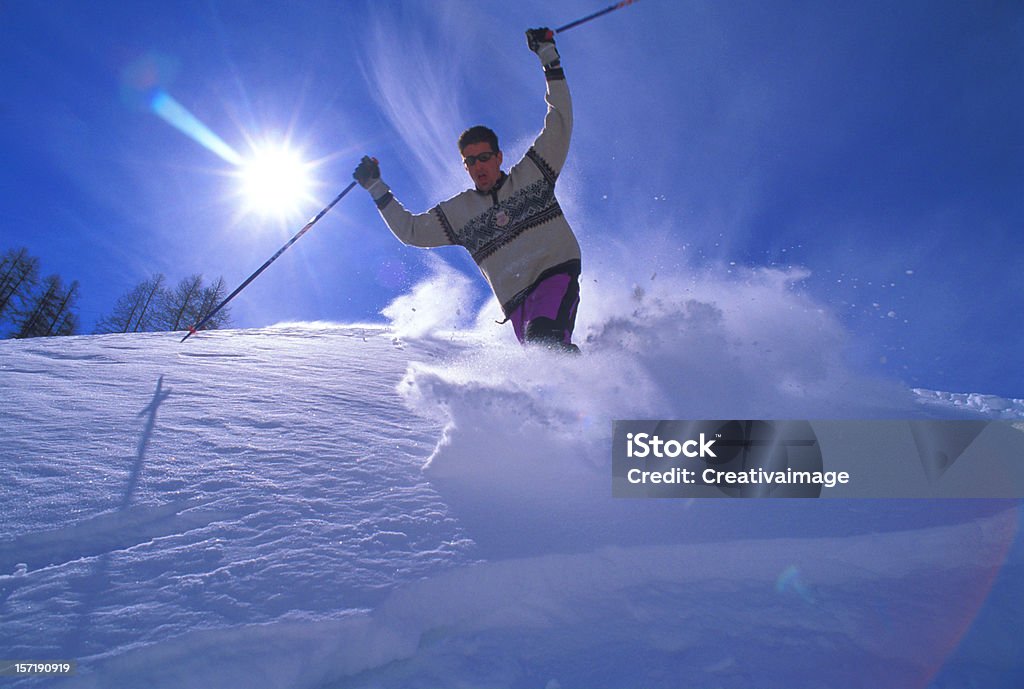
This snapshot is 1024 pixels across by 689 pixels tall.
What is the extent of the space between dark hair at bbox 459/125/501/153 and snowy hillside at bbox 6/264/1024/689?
2.23 m

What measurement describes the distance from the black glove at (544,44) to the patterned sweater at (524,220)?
90 mm

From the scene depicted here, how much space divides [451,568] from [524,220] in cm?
278

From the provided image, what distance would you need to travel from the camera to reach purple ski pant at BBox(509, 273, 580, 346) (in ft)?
10.8

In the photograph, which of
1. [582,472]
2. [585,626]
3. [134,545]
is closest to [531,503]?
[582,472]

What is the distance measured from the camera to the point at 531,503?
5.81 feet

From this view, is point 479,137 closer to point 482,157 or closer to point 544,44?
point 482,157

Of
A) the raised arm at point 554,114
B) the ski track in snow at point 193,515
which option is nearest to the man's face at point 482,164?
→ the raised arm at point 554,114

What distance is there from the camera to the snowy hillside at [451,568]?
1.06 meters

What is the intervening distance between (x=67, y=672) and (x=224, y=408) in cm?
218

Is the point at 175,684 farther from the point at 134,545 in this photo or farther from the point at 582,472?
the point at 582,472

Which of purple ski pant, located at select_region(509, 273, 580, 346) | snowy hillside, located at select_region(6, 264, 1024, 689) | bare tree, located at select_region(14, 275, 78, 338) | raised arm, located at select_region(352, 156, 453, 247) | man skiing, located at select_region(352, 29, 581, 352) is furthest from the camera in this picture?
bare tree, located at select_region(14, 275, 78, 338)

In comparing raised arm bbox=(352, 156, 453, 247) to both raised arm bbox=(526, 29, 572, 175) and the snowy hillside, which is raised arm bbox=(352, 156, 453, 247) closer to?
raised arm bbox=(526, 29, 572, 175)

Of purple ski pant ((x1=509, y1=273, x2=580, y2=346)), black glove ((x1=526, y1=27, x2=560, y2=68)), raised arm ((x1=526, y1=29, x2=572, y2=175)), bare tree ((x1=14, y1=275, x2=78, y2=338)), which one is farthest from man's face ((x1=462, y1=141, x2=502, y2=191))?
bare tree ((x1=14, y1=275, x2=78, y2=338))

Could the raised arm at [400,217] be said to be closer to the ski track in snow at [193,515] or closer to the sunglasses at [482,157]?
the sunglasses at [482,157]
